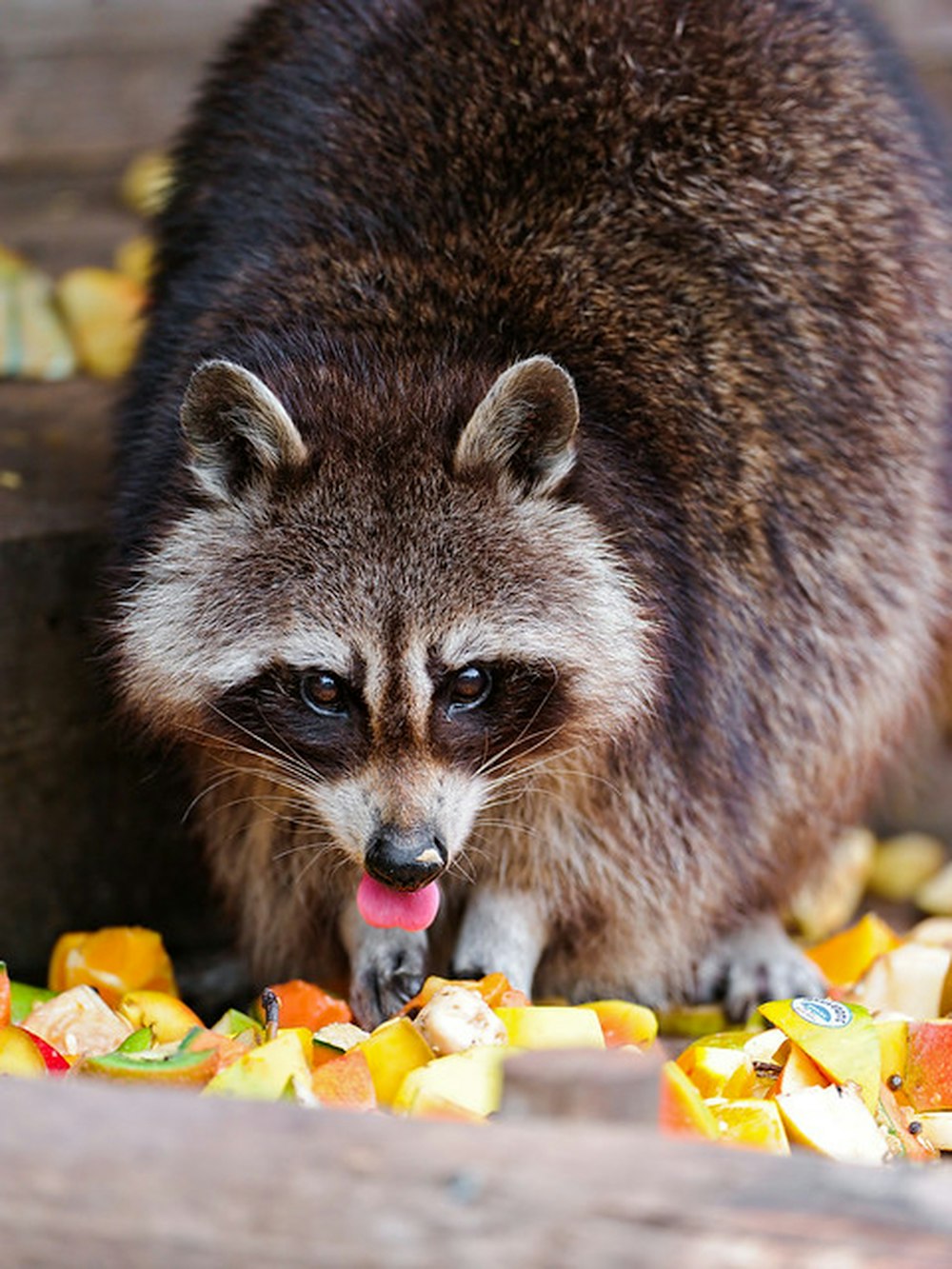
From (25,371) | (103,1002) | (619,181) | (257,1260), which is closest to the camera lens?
(257,1260)

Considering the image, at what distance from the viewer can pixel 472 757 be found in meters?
3.08

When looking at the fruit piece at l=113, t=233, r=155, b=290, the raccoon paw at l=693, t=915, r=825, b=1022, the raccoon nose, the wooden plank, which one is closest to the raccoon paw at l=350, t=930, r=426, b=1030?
the raccoon nose

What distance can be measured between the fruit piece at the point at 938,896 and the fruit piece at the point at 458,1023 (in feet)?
6.18

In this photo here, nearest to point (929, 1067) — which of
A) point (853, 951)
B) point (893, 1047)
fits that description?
point (893, 1047)

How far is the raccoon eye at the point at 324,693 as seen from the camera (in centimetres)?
304

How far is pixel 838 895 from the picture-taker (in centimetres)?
470

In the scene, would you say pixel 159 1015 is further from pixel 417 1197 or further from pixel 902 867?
pixel 902 867

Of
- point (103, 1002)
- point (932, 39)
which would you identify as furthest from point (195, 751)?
point (932, 39)

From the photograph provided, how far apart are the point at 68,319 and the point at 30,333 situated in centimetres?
15

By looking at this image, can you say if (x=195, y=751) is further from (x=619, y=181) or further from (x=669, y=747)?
(x=619, y=181)

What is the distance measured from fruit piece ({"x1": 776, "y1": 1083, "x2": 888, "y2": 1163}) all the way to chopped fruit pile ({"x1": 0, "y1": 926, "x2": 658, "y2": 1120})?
1.11ft

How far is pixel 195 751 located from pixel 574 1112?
5.80 ft

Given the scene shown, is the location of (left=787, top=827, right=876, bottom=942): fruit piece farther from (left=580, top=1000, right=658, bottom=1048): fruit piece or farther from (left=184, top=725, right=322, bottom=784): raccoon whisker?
(left=184, top=725, right=322, bottom=784): raccoon whisker

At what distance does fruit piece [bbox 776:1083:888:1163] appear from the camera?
2949 mm
